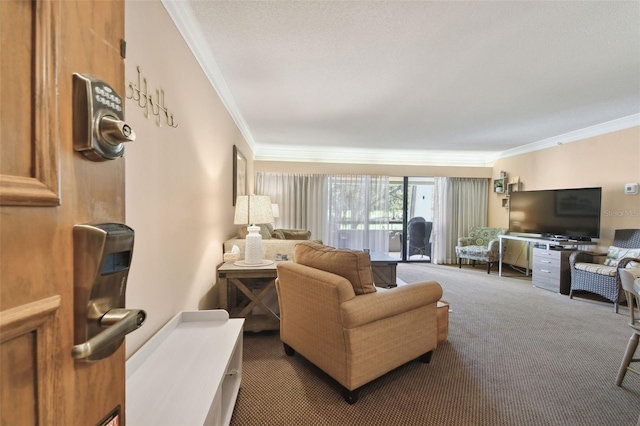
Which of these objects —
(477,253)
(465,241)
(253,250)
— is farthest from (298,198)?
(477,253)

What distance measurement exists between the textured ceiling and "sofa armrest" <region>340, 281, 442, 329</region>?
5.78 ft

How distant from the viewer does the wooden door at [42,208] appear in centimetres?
31

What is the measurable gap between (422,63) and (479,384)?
247 cm

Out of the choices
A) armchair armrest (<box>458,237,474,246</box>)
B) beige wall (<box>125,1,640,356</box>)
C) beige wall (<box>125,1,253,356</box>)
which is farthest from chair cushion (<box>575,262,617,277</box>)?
beige wall (<box>125,1,253,356</box>)

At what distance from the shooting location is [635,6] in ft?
5.65

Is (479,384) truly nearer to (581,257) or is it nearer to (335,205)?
(581,257)

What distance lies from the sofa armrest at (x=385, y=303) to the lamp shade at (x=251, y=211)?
1.29 m

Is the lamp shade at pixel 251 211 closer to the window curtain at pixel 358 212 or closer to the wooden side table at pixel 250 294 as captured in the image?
the wooden side table at pixel 250 294

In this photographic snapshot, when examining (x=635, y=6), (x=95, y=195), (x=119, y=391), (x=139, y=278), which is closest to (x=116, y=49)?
(x=95, y=195)

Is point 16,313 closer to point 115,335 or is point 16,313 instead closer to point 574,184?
point 115,335

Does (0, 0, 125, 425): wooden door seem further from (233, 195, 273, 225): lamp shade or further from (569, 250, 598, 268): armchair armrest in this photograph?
(569, 250, 598, 268): armchair armrest

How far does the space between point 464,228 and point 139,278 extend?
20.7ft

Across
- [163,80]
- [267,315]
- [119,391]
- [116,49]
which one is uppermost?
[163,80]

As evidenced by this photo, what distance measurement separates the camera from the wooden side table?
2359 mm
